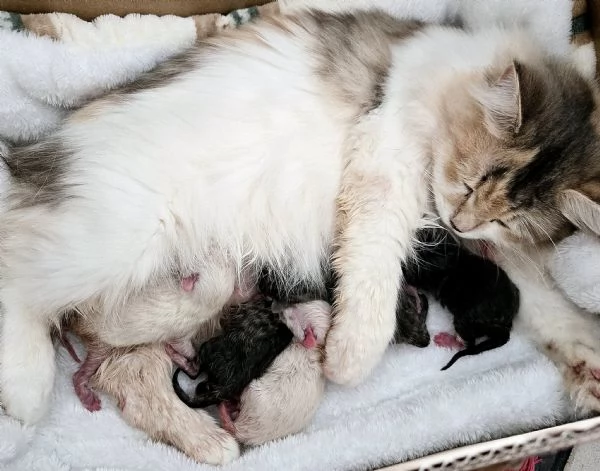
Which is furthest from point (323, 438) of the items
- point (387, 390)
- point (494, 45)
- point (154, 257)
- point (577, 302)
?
point (494, 45)

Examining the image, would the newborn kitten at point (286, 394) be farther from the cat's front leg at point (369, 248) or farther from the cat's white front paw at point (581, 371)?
the cat's white front paw at point (581, 371)

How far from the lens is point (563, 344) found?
70.1 inches

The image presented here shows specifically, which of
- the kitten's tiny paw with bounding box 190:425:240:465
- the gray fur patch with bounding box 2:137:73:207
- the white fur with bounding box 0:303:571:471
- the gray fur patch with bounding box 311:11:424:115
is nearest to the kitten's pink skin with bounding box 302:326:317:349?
the white fur with bounding box 0:303:571:471

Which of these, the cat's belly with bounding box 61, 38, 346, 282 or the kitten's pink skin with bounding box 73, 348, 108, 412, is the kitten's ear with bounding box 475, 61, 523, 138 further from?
the kitten's pink skin with bounding box 73, 348, 108, 412

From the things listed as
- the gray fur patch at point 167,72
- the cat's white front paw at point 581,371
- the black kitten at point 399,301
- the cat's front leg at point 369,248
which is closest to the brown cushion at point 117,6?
the gray fur patch at point 167,72

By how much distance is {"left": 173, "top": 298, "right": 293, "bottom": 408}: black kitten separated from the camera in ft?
5.50

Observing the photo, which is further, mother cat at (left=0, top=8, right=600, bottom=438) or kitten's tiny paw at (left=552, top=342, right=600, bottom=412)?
kitten's tiny paw at (left=552, top=342, right=600, bottom=412)

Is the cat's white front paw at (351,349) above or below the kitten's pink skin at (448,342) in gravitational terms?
above

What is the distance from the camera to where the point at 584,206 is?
1.50m

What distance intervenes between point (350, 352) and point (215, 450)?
0.44 metres

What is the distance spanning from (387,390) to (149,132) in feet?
3.25

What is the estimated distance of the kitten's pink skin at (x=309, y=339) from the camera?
1729mm

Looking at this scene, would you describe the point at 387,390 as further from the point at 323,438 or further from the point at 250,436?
the point at 250,436

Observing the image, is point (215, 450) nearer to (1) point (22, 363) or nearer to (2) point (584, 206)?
(1) point (22, 363)
